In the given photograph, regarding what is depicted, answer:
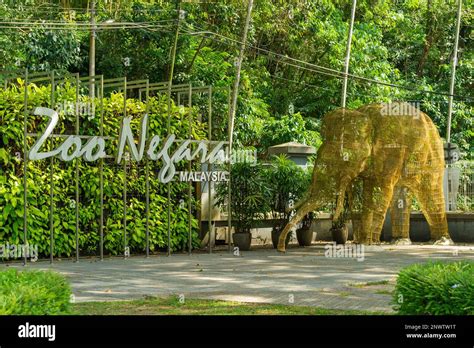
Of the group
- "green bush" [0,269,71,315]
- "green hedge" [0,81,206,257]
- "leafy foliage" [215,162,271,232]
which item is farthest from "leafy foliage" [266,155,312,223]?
"green bush" [0,269,71,315]

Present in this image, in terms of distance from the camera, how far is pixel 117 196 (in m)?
19.0

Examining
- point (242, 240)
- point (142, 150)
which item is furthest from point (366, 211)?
point (142, 150)

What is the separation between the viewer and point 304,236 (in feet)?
72.9

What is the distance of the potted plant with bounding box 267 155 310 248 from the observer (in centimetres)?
2161

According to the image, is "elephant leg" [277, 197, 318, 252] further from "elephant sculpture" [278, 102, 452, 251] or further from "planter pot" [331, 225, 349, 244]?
"planter pot" [331, 225, 349, 244]

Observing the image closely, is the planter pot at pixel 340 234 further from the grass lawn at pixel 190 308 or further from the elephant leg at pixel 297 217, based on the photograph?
the grass lawn at pixel 190 308

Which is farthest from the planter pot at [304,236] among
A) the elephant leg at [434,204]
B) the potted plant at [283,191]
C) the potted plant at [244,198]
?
the elephant leg at [434,204]

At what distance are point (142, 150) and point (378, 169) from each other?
19.4 ft

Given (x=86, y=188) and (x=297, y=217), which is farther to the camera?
(x=297, y=217)

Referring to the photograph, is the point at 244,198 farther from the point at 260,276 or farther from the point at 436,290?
the point at 436,290

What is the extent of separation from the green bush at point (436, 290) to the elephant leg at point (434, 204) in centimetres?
1321

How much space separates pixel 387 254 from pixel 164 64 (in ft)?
43.7
